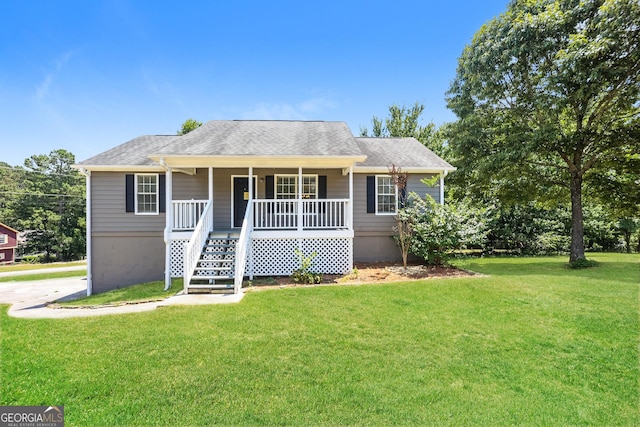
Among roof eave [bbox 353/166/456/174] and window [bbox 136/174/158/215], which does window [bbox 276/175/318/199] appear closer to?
roof eave [bbox 353/166/456/174]

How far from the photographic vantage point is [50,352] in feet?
13.0

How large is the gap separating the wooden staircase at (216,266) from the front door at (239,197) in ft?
4.65

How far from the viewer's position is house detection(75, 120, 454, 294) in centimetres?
873

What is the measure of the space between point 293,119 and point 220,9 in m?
4.89

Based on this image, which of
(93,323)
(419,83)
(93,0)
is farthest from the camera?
(419,83)

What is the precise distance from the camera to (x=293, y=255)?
880 cm

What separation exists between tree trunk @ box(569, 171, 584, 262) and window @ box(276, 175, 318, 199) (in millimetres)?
9498

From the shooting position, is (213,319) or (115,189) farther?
(115,189)

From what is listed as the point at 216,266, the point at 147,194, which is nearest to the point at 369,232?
the point at 216,266

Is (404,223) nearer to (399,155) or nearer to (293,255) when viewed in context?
(399,155)

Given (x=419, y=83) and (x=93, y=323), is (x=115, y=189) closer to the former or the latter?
(x=93, y=323)

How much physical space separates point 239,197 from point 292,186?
204 centimetres

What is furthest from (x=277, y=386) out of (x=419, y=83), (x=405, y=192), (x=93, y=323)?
(x=419, y=83)

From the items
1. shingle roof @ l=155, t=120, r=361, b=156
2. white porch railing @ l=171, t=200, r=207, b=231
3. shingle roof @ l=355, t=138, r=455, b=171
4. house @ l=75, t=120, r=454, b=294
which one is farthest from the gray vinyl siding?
white porch railing @ l=171, t=200, r=207, b=231
